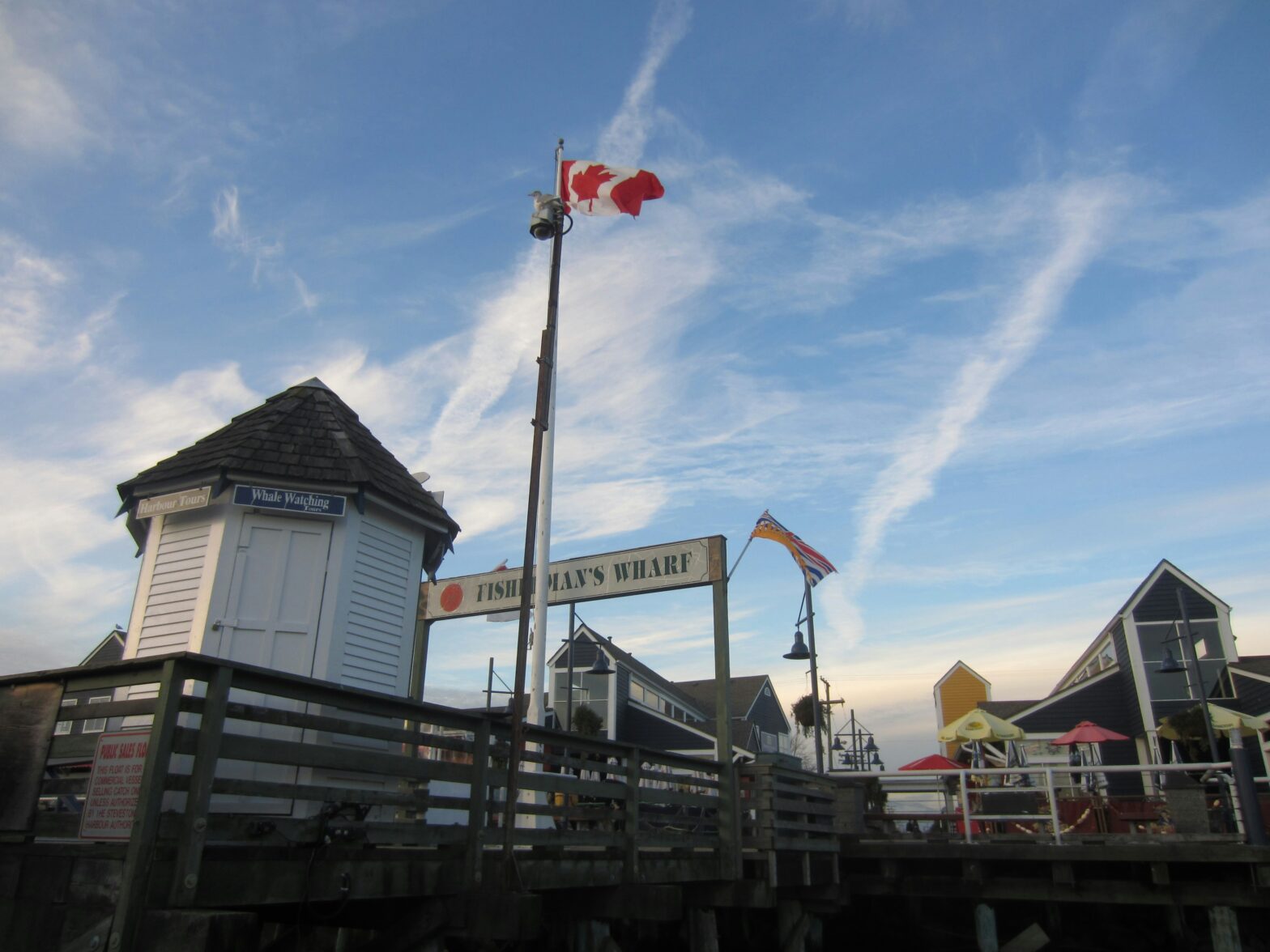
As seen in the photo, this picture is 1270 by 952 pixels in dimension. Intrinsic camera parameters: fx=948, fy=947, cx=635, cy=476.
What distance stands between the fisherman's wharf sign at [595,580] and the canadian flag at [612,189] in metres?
4.66

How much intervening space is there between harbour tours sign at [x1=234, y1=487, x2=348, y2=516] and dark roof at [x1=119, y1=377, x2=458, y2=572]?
141 mm

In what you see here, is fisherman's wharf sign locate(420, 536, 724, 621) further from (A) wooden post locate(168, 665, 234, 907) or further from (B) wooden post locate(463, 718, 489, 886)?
(A) wooden post locate(168, 665, 234, 907)

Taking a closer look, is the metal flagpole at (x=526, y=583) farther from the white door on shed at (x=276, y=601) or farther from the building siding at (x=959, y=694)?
the building siding at (x=959, y=694)

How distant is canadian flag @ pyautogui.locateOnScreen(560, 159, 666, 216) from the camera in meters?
12.9

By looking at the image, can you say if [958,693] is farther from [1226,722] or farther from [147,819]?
[147,819]

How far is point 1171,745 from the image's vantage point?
26734 millimetres

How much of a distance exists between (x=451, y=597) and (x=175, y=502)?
567 cm

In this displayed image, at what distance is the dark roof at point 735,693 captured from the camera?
163 ft

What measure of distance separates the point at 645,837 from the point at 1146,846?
6638mm

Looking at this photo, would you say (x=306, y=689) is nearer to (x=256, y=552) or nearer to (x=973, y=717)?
(x=256, y=552)

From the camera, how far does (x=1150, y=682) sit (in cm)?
2809

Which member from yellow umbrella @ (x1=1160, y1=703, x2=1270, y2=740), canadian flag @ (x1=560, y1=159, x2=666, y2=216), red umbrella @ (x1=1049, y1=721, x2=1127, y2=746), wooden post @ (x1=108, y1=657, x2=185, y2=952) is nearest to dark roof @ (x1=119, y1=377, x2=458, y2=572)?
canadian flag @ (x1=560, y1=159, x2=666, y2=216)

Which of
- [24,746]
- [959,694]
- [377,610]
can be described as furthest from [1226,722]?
[959,694]

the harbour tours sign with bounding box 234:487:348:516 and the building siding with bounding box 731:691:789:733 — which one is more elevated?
the building siding with bounding box 731:691:789:733
